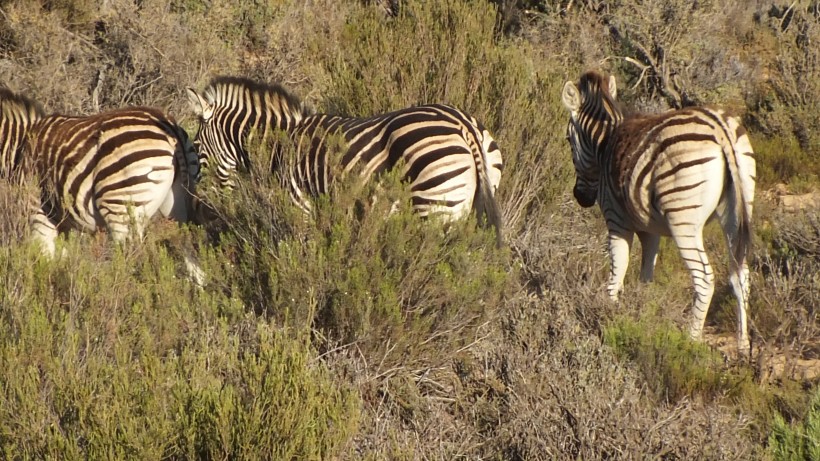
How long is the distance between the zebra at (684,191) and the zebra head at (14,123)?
4504mm

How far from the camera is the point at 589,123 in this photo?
8.14m

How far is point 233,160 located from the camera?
8.23m

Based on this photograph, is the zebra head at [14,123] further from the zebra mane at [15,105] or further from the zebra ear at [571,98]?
the zebra ear at [571,98]

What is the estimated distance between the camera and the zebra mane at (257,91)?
26.6 ft

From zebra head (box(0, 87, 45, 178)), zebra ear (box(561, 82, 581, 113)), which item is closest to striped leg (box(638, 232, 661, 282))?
zebra ear (box(561, 82, 581, 113))

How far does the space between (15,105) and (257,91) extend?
1.91 meters

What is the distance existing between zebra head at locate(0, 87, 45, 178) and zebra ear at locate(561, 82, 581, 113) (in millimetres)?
4209

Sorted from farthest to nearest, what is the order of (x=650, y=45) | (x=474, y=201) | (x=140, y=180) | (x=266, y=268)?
(x=650, y=45) < (x=140, y=180) < (x=474, y=201) < (x=266, y=268)

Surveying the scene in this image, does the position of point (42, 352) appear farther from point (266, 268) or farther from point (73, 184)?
point (73, 184)

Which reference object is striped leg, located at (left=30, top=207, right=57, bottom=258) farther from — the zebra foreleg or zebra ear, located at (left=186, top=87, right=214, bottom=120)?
zebra ear, located at (left=186, top=87, right=214, bottom=120)

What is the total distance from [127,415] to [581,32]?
10854 mm

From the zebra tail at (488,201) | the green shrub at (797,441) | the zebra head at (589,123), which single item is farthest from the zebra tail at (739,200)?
the green shrub at (797,441)

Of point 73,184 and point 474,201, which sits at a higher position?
point 474,201

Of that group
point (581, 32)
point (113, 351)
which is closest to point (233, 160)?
point (113, 351)
